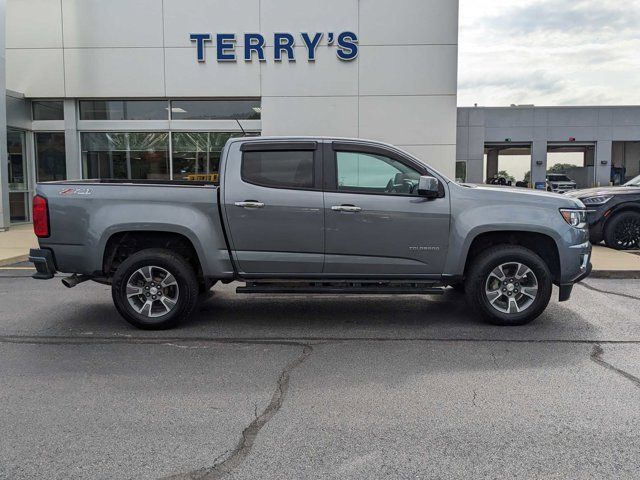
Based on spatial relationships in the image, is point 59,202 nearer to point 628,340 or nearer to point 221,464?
point 221,464

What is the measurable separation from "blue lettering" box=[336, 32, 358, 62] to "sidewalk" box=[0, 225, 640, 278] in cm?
857

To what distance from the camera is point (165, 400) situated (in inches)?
164

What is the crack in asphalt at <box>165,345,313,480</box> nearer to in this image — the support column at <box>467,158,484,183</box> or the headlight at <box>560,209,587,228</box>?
the headlight at <box>560,209,587,228</box>

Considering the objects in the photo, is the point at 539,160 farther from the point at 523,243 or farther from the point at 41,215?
the point at 41,215

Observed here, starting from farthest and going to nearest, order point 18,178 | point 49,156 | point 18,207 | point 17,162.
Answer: point 49,156
point 18,207
point 18,178
point 17,162

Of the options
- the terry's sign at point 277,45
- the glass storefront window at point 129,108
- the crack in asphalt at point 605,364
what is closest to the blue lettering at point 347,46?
the terry's sign at point 277,45

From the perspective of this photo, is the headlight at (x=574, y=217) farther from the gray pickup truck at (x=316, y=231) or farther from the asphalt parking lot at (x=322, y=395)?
the asphalt parking lot at (x=322, y=395)

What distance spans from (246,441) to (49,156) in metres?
16.5

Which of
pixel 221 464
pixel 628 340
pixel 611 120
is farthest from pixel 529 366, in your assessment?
pixel 611 120

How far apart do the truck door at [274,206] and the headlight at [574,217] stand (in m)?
2.66

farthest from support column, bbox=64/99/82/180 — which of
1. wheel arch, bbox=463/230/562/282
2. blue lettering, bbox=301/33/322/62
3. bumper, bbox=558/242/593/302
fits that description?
bumper, bbox=558/242/593/302

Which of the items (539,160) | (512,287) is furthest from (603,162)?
(512,287)

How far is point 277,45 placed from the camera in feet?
52.7

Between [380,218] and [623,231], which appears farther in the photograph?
[623,231]
